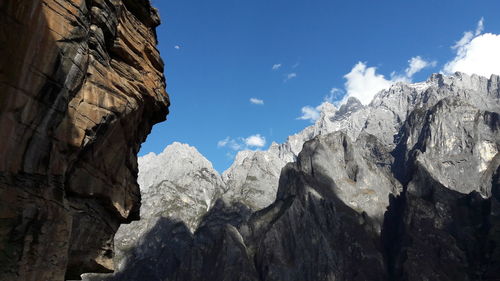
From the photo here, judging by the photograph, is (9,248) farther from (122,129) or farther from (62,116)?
(122,129)

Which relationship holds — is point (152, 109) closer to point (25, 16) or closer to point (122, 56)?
point (122, 56)

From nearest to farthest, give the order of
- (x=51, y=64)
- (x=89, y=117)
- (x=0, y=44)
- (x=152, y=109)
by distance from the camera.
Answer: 1. (x=0, y=44)
2. (x=51, y=64)
3. (x=89, y=117)
4. (x=152, y=109)

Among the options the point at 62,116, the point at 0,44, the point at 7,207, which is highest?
the point at 0,44

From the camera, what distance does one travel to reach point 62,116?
2605 cm

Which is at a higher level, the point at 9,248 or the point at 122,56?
the point at 122,56

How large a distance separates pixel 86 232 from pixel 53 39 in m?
15.1

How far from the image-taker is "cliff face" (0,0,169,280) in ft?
76.1

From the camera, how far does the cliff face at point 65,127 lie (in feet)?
76.1

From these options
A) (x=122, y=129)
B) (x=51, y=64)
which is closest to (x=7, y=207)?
(x=51, y=64)

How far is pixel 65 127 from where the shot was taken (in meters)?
26.8

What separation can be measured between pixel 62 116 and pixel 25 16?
18.8ft

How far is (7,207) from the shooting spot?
75.0 ft

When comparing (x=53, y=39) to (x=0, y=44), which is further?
(x=53, y=39)

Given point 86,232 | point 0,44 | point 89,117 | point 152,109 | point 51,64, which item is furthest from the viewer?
point 152,109
